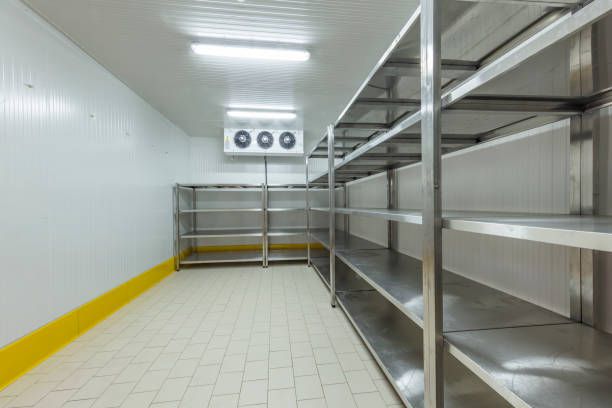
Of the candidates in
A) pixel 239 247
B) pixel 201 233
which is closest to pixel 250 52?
pixel 201 233

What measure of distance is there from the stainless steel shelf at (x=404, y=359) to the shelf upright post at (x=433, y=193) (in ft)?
1.13

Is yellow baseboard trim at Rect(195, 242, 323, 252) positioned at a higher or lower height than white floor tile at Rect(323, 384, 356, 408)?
higher

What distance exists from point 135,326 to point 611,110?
3306 millimetres

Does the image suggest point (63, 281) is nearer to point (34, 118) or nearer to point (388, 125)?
point (34, 118)

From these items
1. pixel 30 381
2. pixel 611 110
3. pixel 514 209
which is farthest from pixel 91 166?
pixel 611 110

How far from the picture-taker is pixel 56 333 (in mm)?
1935

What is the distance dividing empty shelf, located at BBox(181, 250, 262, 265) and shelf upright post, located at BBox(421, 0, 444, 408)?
11.6 feet

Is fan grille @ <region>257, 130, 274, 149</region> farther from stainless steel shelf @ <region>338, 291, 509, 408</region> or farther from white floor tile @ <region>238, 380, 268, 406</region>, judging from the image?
white floor tile @ <region>238, 380, 268, 406</region>

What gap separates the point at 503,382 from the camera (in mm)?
733

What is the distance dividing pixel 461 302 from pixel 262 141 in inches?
158

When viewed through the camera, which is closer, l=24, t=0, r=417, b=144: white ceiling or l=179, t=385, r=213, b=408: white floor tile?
l=179, t=385, r=213, b=408: white floor tile

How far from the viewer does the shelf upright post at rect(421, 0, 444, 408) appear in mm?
948

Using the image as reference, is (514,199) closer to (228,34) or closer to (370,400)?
(370,400)

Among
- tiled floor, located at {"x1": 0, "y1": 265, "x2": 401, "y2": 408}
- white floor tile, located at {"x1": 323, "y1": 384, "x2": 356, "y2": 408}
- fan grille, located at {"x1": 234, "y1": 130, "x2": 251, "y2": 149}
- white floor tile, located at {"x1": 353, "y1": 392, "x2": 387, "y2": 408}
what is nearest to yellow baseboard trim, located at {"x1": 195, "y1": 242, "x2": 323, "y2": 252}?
fan grille, located at {"x1": 234, "y1": 130, "x2": 251, "y2": 149}
